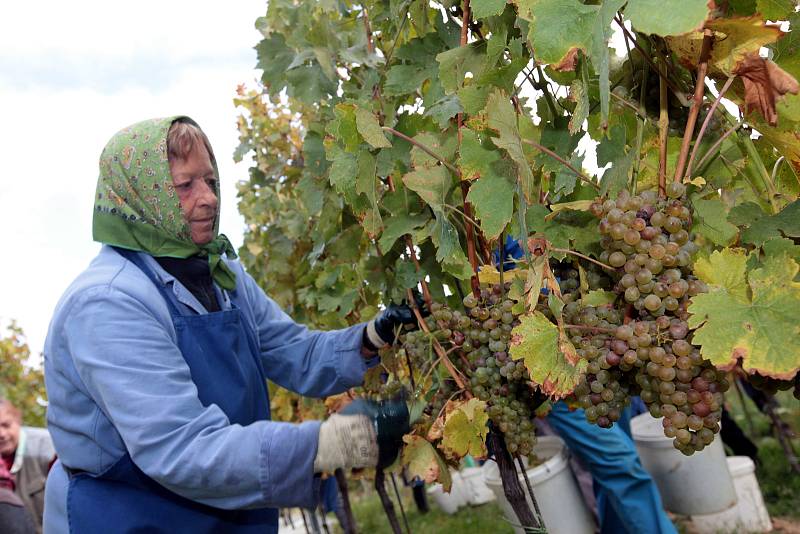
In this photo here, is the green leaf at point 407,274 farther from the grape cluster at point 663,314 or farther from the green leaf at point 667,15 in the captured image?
the green leaf at point 667,15

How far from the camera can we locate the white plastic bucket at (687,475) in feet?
12.9

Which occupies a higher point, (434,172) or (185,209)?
(185,209)

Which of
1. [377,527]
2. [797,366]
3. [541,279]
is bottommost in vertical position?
[377,527]

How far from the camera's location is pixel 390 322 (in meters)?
2.21

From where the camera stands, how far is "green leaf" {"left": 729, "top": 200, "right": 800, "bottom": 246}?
1.13 metres

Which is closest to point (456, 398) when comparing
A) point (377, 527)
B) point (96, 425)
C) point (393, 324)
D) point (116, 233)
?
point (393, 324)

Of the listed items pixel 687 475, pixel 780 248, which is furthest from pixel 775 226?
pixel 687 475

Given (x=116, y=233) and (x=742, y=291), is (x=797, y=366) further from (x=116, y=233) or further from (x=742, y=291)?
(x=116, y=233)

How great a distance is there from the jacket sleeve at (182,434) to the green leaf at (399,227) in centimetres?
55

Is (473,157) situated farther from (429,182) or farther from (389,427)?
(389,427)

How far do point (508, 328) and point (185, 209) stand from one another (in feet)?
4.33

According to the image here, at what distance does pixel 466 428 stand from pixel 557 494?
7.64 feet

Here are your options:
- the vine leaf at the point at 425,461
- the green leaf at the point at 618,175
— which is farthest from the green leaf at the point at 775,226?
the vine leaf at the point at 425,461

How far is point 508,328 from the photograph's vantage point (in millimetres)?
1499
